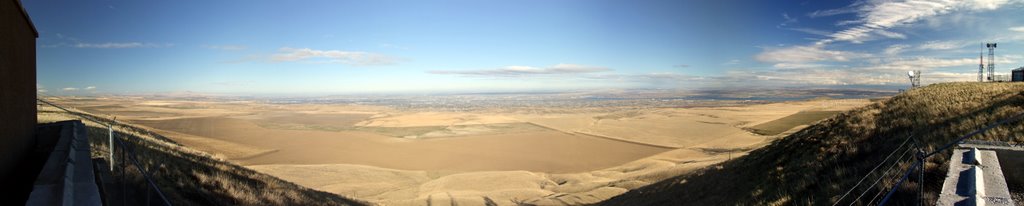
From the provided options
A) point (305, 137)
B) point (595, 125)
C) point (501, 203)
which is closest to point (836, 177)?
point (501, 203)

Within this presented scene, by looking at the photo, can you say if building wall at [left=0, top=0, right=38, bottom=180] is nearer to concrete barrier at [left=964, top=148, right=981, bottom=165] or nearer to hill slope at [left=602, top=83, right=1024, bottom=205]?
hill slope at [left=602, top=83, right=1024, bottom=205]

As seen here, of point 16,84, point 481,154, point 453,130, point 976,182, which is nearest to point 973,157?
point 976,182

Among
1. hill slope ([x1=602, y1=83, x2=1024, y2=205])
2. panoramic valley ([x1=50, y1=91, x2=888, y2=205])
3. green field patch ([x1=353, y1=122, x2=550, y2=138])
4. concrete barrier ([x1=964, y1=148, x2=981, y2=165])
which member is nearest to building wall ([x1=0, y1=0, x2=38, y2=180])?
hill slope ([x1=602, y1=83, x2=1024, y2=205])

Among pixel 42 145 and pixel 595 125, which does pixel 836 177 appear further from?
pixel 595 125

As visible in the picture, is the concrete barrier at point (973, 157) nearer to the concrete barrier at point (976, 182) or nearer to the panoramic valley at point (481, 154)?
the concrete barrier at point (976, 182)

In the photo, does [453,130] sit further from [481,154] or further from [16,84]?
[16,84]

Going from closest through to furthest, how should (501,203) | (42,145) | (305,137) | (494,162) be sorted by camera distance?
(42,145) → (501,203) → (494,162) → (305,137)

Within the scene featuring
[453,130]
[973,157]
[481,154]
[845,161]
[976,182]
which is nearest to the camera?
[976,182]
